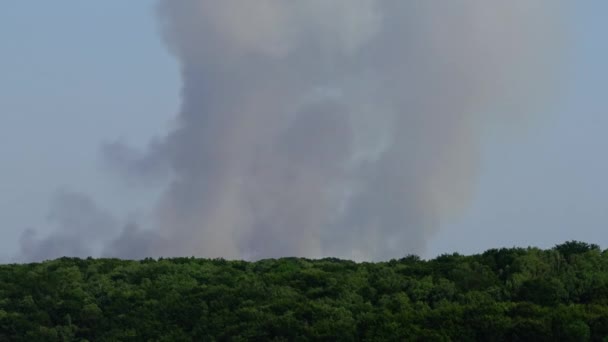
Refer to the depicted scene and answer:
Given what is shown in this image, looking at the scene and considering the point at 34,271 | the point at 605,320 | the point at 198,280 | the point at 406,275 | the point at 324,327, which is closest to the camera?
the point at 605,320

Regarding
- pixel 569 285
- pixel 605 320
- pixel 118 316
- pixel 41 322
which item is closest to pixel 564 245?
pixel 569 285

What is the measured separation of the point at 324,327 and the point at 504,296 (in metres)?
10.0

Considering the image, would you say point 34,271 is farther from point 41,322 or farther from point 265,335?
point 265,335

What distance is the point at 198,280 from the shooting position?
254ft

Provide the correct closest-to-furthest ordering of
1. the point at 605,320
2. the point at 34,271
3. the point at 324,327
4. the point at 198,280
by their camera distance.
Result: 1. the point at 605,320
2. the point at 324,327
3. the point at 198,280
4. the point at 34,271

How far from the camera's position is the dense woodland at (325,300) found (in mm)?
60562

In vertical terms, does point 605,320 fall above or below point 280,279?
below

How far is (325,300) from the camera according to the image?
68.4 metres

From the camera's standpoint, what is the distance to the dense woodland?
60562 millimetres

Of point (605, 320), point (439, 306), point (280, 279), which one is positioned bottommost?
point (605, 320)

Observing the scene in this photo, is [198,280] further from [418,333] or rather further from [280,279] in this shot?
[418,333]

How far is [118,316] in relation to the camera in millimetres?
72438

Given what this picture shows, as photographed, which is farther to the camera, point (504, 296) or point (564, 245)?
point (564, 245)

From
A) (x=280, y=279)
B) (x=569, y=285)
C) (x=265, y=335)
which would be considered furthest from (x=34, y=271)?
(x=569, y=285)
